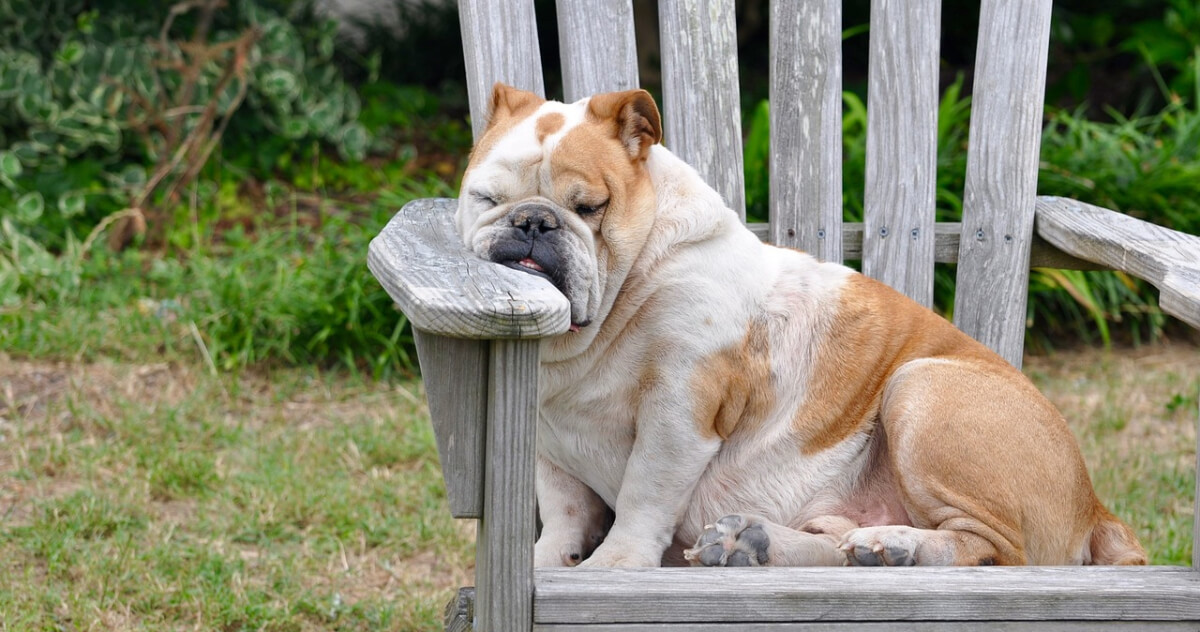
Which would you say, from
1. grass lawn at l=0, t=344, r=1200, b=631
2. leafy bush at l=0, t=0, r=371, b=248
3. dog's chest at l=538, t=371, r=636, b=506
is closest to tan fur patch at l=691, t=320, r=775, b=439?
dog's chest at l=538, t=371, r=636, b=506

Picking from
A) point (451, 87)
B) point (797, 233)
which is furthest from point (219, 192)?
point (797, 233)

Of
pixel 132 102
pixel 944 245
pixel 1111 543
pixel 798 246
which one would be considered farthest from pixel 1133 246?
pixel 132 102

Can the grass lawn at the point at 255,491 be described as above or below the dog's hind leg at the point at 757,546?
below

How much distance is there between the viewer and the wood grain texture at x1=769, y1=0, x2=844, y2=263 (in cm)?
302

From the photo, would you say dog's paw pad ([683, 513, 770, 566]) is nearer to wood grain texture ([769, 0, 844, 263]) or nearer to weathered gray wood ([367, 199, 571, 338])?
weathered gray wood ([367, 199, 571, 338])

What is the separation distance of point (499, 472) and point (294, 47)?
452 cm

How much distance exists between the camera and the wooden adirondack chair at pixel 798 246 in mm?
1904

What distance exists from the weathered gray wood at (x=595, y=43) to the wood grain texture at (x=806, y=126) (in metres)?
0.38

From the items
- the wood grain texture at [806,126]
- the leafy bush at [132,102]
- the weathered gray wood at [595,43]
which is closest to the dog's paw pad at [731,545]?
the wood grain texture at [806,126]

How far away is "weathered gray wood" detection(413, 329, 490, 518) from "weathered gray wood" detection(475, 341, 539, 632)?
0.02m

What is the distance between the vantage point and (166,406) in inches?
166

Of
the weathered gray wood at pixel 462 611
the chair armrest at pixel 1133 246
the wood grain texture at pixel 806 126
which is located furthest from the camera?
the wood grain texture at pixel 806 126

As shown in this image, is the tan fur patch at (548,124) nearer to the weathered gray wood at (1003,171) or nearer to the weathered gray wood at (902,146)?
the weathered gray wood at (902,146)

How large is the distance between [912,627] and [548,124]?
3.54 ft
